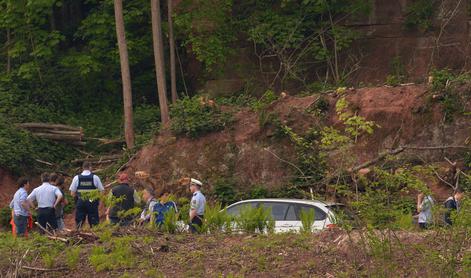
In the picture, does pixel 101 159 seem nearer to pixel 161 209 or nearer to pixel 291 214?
pixel 291 214

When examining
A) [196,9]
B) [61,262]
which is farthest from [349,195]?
[196,9]

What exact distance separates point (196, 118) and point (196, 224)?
35.3ft

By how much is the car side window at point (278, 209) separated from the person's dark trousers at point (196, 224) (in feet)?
6.42

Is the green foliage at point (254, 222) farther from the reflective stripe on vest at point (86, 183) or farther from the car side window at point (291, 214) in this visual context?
the reflective stripe on vest at point (86, 183)

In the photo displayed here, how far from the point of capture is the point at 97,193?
1545cm

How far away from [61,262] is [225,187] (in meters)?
10.8

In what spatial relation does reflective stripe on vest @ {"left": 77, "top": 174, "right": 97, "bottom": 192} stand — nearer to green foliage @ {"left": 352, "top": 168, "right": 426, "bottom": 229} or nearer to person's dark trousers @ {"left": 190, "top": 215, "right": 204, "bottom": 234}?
person's dark trousers @ {"left": 190, "top": 215, "right": 204, "bottom": 234}

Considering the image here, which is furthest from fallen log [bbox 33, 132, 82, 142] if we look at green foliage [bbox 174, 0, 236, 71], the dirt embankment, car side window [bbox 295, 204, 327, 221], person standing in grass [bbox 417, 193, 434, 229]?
person standing in grass [bbox 417, 193, 434, 229]

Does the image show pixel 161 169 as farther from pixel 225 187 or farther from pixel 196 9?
pixel 196 9

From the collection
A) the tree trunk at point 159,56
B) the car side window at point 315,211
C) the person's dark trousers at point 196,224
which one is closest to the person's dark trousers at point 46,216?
the person's dark trousers at point 196,224

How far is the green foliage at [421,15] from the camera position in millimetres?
32281

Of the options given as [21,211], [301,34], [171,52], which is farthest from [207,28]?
[21,211]

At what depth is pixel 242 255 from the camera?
13.5 m

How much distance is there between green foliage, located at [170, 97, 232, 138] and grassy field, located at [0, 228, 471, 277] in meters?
11.0
